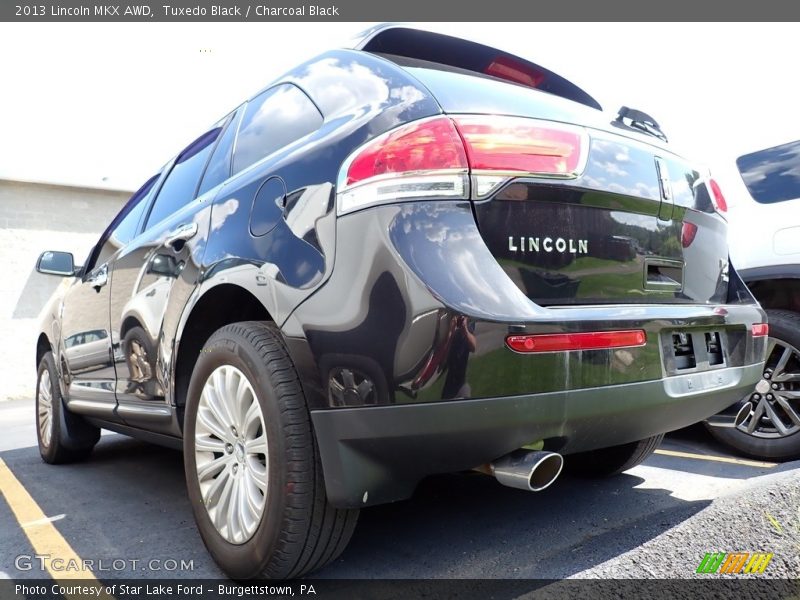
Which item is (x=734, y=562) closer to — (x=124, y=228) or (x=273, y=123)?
(x=273, y=123)

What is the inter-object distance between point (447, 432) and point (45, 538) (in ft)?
6.66

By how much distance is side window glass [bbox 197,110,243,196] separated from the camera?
261cm

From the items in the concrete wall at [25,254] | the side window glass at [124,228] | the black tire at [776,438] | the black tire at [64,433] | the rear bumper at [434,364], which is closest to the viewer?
the rear bumper at [434,364]

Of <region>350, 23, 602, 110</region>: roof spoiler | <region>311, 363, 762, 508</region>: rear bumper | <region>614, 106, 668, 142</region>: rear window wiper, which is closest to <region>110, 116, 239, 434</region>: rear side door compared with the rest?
<region>350, 23, 602, 110</region>: roof spoiler

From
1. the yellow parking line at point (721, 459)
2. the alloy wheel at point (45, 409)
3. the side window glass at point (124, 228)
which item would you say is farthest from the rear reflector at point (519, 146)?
the alloy wheel at point (45, 409)

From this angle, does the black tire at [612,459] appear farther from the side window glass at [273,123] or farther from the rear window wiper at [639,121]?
the side window glass at [273,123]

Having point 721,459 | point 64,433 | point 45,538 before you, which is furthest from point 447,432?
point 64,433

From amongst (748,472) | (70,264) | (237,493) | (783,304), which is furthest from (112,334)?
(783,304)

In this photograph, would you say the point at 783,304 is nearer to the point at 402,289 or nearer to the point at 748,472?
the point at 748,472

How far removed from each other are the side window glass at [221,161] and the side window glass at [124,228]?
2.98 feet

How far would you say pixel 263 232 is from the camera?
6.35ft

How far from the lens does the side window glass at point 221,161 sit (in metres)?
2.61

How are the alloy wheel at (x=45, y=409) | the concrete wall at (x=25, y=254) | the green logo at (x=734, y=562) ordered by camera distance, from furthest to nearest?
the concrete wall at (x=25, y=254)
the alloy wheel at (x=45, y=409)
the green logo at (x=734, y=562)

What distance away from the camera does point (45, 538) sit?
99.9 inches
